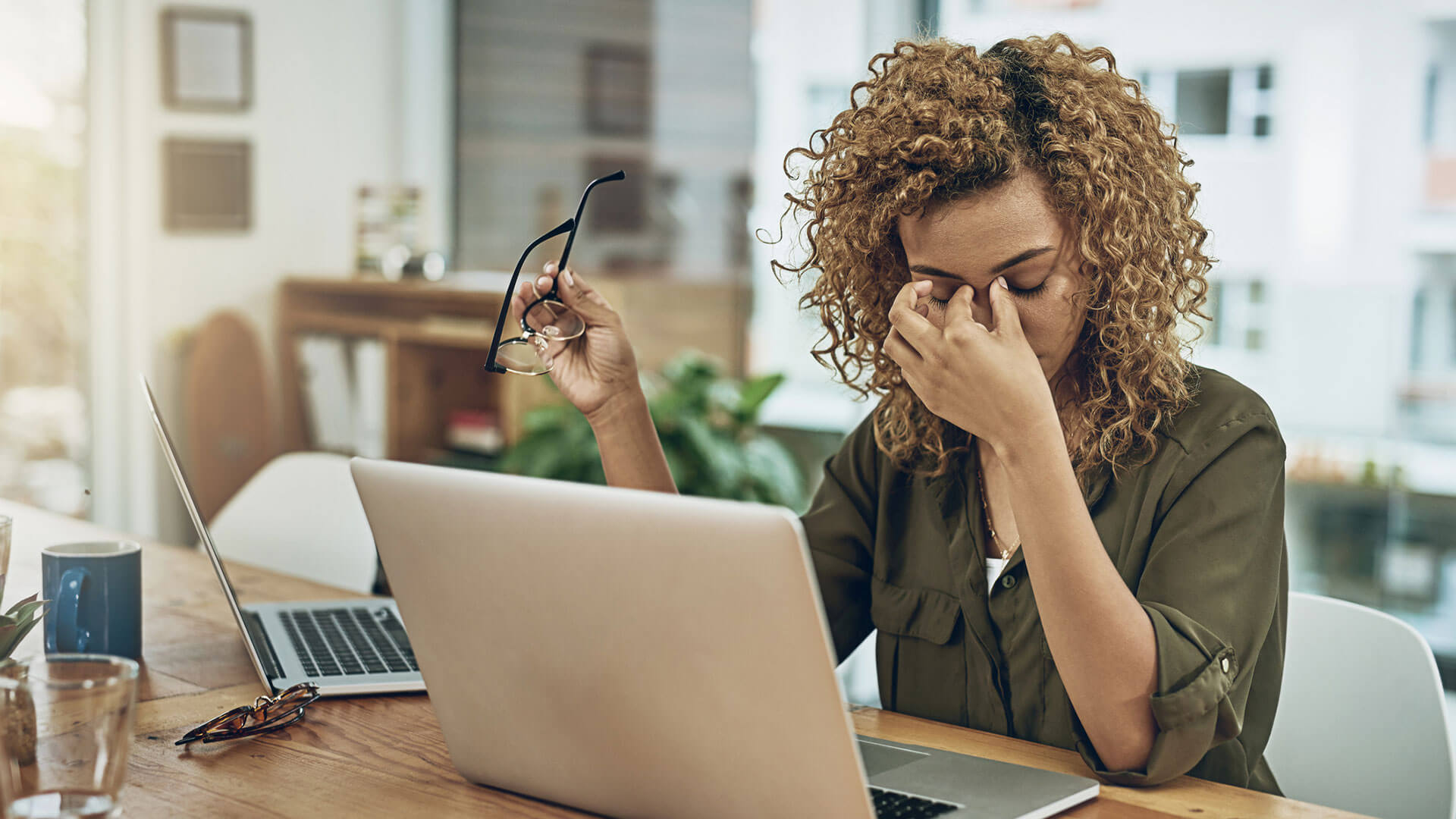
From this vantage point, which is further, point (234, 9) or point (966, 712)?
point (234, 9)

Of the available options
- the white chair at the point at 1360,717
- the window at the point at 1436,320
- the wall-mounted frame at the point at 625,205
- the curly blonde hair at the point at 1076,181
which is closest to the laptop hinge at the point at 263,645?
the curly blonde hair at the point at 1076,181

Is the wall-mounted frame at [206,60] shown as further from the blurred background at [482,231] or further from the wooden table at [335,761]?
the wooden table at [335,761]

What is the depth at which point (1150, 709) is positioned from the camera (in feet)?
3.23

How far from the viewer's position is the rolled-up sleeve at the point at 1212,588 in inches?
38.4

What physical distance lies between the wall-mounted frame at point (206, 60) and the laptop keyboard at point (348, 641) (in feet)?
7.95

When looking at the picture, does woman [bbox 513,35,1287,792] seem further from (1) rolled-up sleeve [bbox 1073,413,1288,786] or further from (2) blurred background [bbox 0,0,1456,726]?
(2) blurred background [bbox 0,0,1456,726]

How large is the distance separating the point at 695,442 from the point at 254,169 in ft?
5.29

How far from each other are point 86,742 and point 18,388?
9.66ft

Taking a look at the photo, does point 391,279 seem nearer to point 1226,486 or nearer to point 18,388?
point 18,388

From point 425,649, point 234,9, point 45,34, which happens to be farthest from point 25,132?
point 425,649

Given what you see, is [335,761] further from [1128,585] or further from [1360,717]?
[1360,717]

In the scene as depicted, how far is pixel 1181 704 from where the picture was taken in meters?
0.97

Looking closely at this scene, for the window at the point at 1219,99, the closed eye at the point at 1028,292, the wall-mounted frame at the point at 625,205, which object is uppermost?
the window at the point at 1219,99

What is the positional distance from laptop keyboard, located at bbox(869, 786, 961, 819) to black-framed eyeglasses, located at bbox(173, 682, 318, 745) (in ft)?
1.67
